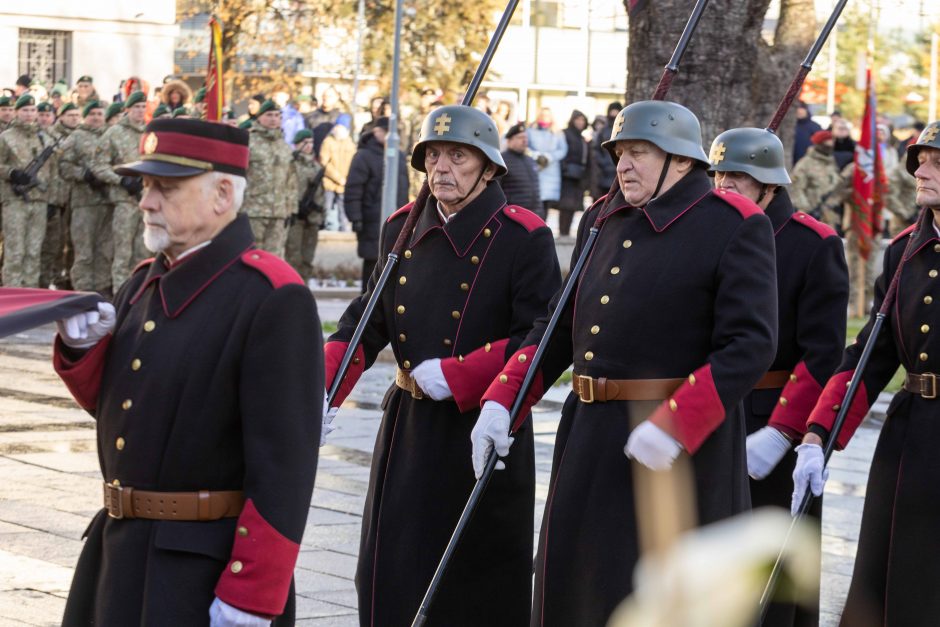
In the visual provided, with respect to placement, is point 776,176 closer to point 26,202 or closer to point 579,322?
point 579,322

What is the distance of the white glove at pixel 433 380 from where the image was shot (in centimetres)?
601

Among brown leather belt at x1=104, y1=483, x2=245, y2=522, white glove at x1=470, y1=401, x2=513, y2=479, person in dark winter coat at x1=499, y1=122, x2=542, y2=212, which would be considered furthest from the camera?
person in dark winter coat at x1=499, y1=122, x2=542, y2=212

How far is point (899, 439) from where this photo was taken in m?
6.09

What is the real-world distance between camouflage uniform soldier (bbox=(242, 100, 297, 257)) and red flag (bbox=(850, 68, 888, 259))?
6623mm

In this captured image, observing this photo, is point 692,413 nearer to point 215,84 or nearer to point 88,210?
point 215,84

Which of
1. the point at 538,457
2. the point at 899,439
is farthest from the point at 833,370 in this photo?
the point at 538,457

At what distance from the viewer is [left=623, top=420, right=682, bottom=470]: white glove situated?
5082mm

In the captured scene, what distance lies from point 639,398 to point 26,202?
1460cm

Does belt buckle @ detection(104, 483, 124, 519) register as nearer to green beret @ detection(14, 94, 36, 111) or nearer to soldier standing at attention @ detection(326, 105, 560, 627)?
soldier standing at attention @ detection(326, 105, 560, 627)

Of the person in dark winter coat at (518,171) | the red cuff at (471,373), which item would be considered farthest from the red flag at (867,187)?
the red cuff at (471,373)

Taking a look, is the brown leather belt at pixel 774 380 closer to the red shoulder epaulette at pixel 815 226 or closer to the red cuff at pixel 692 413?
the red shoulder epaulette at pixel 815 226

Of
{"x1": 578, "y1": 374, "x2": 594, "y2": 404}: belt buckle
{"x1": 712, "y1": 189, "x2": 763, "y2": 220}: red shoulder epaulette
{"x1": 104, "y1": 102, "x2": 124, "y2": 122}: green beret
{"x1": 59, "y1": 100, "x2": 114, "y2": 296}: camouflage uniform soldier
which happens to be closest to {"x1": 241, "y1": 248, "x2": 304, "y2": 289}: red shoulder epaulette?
{"x1": 578, "y1": 374, "x2": 594, "y2": 404}: belt buckle

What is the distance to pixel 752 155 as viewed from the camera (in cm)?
665

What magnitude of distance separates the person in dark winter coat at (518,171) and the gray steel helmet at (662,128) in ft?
43.6
